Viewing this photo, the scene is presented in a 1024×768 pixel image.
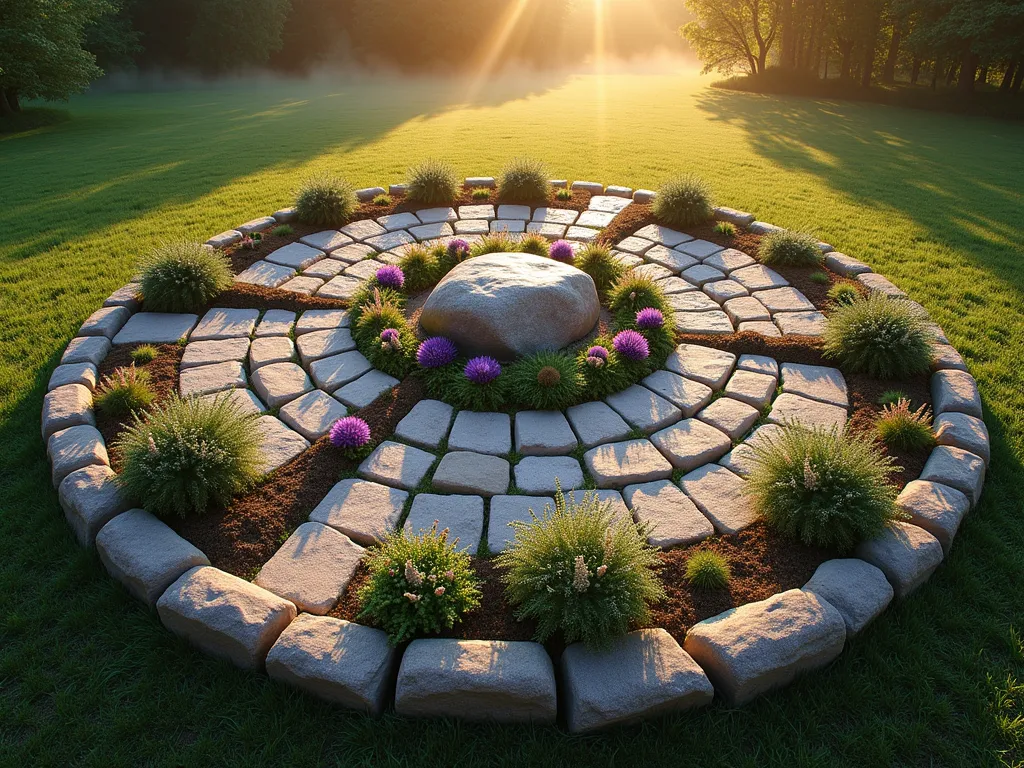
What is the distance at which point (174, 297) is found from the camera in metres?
5.05

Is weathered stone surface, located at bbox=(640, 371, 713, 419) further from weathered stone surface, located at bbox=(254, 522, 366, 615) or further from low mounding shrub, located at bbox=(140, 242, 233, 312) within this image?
low mounding shrub, located at bbox=(140, 242, 233, 312)

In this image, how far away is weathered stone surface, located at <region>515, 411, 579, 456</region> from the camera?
Answer: 363 centimetres

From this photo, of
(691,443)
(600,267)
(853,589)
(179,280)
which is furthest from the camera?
(600,267)

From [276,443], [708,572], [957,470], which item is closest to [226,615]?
[276,443]

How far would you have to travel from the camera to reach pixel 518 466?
3.51 meters

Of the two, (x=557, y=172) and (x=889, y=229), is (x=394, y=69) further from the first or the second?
(x=889, y=229)

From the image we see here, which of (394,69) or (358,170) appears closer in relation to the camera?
(358,170)

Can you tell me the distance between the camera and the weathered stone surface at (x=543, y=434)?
363 cm

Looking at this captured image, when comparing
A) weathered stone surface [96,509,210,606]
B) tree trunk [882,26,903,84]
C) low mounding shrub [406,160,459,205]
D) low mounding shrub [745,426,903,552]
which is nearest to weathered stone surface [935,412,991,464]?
low mounding shrub [745,426,903,552]

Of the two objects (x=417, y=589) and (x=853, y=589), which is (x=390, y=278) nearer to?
(x=417, y=589)

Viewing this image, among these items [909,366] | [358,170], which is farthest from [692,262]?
[358,170]

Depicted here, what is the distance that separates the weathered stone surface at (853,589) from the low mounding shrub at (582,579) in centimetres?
73

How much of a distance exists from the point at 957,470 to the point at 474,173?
7850 mm

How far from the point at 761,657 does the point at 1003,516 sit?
1898mm
